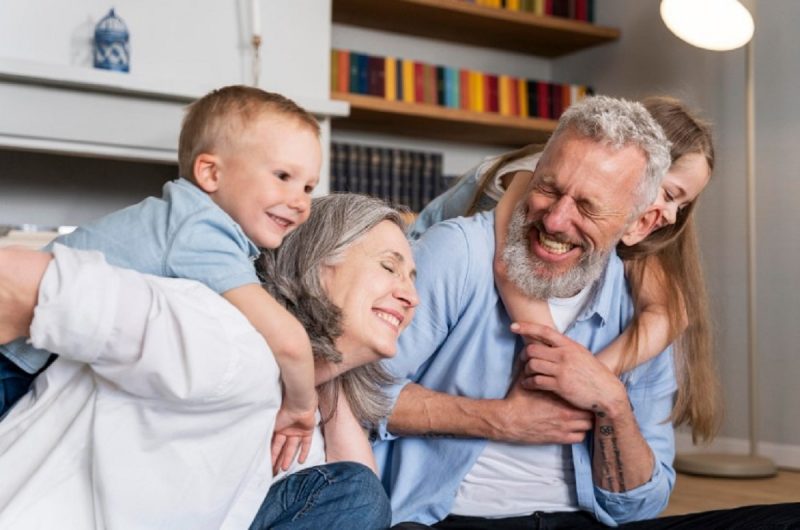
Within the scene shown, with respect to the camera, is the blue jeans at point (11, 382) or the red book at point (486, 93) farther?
the red book at point (486, 93)

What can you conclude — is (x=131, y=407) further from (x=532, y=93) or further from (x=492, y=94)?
(x=532, y=93)

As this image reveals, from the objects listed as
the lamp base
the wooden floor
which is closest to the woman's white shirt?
the wooden floor

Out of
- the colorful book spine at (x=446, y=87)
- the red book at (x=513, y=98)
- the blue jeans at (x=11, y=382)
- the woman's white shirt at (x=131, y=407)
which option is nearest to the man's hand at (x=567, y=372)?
the woman's white shirt at (x=131, y=407)

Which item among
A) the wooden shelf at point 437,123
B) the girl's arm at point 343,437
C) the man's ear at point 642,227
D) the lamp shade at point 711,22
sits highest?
the lamp shade at point 711,22

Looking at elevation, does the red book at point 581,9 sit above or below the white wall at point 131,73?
above

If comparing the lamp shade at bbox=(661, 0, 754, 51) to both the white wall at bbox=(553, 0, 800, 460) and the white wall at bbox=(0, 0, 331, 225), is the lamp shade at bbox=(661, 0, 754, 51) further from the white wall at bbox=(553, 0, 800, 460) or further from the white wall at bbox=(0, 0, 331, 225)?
the white wall at bbox=(0, 0, 331, 225)

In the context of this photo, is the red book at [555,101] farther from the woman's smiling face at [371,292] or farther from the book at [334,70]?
the woman's smiling face at [371,292]

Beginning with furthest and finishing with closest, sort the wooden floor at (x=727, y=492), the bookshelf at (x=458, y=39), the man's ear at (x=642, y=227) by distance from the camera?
the bookshelf at (x=458, y=39)
the wooden floor at (x=727, y=492)
the man's ear at (x=642, y=227)

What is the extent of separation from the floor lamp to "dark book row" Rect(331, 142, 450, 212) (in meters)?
1.22

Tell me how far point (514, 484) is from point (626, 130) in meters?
0.61

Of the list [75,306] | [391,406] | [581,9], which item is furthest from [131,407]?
[581,9]

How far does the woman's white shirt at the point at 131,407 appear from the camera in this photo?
2.99 ft

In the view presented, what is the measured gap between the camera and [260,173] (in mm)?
1414

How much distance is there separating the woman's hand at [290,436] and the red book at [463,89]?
3420 mm
